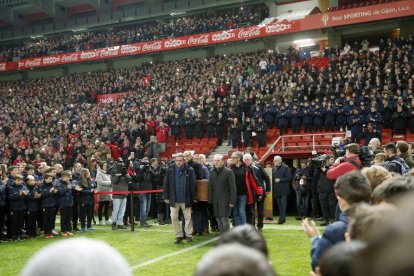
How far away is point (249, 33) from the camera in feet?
103

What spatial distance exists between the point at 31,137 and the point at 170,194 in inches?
792

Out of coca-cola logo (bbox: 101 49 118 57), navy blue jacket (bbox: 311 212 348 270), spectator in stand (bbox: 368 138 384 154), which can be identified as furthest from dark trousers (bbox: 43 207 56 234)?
coca-cola logo (bbox: 101 49 118 57)

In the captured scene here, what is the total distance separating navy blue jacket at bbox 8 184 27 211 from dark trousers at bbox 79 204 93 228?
5.07ft

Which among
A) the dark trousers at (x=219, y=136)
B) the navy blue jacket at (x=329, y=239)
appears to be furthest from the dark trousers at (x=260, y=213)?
the dark trousers at (x=219, y=136)

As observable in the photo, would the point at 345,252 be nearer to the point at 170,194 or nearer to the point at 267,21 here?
the point at 170,194

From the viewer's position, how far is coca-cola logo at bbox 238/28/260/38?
3105cm

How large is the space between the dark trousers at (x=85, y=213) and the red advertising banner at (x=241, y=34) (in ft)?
66.6

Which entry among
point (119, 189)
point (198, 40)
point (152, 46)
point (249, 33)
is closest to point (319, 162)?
point (119, 189)

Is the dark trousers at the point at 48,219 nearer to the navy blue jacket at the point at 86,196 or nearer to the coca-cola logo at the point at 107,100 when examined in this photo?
the navy blue jacket at the point at 86,196

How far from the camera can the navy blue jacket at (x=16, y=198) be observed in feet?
37.6

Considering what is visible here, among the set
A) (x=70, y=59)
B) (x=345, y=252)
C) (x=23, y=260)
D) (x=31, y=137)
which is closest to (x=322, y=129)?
(x=23, y=260)

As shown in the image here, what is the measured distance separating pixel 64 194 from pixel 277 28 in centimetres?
2144

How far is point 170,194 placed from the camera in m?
10.4

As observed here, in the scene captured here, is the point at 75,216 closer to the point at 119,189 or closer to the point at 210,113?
the point at 119,189
